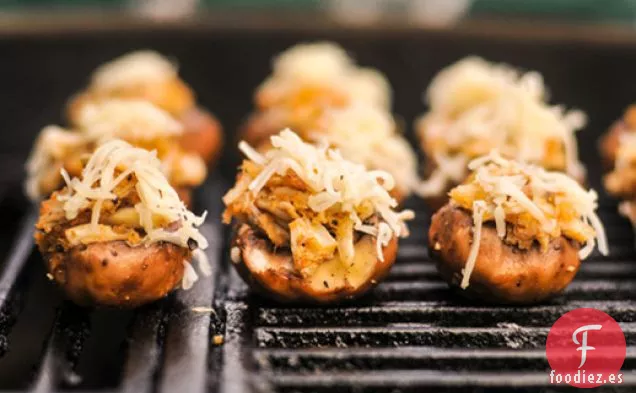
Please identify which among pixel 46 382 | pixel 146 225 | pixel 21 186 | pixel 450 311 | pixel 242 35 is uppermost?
pixel 242 35

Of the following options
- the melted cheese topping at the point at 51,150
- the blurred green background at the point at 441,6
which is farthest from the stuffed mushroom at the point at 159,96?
the blurred green background at the point at 441,6

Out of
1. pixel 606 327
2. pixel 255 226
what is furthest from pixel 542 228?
pixel 255 226

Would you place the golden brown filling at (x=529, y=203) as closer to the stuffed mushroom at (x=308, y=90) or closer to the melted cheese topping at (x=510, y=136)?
the melted cheese topping at (x=510, y=136)

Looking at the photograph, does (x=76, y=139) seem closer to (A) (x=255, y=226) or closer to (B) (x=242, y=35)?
(A) (x=255, y=226)

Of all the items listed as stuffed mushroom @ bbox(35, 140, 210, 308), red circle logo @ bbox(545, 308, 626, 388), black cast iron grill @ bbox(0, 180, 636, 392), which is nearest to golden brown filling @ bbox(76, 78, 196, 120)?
black cast iron grill @ bbox(0, 180, 636, 392)

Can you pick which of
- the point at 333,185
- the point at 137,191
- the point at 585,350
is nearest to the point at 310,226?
the point at 333,185

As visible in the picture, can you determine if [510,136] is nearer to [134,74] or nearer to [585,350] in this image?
[585,350]
